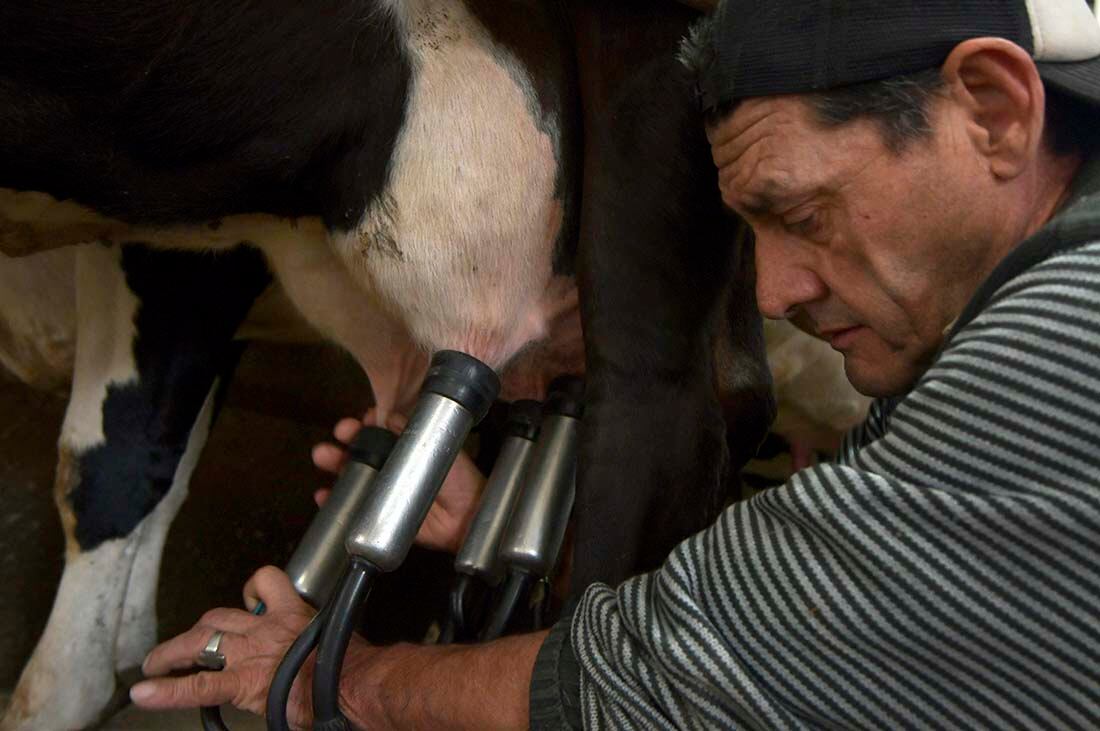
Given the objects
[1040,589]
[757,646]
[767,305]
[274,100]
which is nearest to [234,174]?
[274,100]

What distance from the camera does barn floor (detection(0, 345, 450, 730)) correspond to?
1.47 m

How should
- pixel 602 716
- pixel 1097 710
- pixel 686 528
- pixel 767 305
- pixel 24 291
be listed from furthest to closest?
pixel 24 291, pixel 686 528, pixel 767 305, pixel 602 716, pixel 1097 710

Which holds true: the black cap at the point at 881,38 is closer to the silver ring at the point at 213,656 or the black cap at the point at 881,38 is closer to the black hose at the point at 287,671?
the black hose at the point at 287,671

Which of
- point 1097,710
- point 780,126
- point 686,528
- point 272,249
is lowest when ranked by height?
point 686,528

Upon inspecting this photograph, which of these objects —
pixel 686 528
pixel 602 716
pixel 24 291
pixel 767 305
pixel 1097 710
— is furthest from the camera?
pixel 24 291

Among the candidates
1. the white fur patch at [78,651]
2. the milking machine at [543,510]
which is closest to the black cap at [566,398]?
the milking machine at [543,510]

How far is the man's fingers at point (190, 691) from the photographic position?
874mm

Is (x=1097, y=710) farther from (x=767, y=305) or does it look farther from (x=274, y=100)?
(x=274, y=100)

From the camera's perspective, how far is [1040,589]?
1.76 feet

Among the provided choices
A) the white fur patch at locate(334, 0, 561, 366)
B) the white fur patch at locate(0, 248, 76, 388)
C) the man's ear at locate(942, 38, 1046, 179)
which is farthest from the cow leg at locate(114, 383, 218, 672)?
the man's ear at locate(942, 38, 1046, 179)

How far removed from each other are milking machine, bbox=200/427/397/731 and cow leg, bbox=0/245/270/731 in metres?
0.29

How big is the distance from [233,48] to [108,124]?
11cm

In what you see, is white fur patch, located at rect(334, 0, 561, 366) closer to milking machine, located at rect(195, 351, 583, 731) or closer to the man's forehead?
milking machine, located at rect(195, 351, 583, 731)

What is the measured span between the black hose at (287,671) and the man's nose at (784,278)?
39 centimetres
